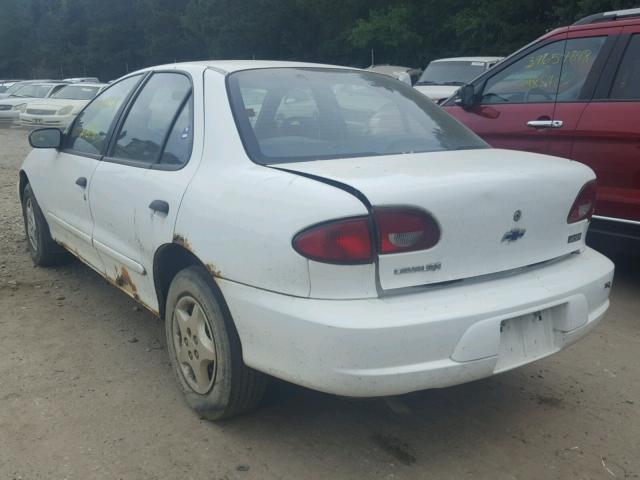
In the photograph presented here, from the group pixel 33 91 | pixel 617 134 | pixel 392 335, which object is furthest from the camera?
pixel 33 91

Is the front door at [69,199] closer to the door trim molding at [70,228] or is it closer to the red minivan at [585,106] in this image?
the door trim molding at [70,228]

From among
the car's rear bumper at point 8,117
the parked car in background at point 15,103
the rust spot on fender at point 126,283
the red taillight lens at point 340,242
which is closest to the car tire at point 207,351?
the rust spot on fender at point 126,283

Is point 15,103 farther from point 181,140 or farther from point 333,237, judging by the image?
point 333,237

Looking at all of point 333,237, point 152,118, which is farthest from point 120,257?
point 333,237

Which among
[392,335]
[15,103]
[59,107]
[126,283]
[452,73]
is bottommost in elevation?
[15,103]

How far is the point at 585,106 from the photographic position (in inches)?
191

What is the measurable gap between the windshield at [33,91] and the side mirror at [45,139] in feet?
62.4

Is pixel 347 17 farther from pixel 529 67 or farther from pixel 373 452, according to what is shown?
pixel 373 452

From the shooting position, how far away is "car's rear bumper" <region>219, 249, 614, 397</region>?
2.32 m

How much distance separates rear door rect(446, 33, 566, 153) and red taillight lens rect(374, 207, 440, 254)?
3.01 metres

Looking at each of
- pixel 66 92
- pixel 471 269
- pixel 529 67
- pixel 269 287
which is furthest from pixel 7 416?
pixel 66 92

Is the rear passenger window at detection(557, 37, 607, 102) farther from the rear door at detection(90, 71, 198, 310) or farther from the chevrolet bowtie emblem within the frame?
the rear door at detection(90, 71, 198, 310)

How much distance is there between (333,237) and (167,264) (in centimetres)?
120

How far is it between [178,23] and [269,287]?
50.6 metres
